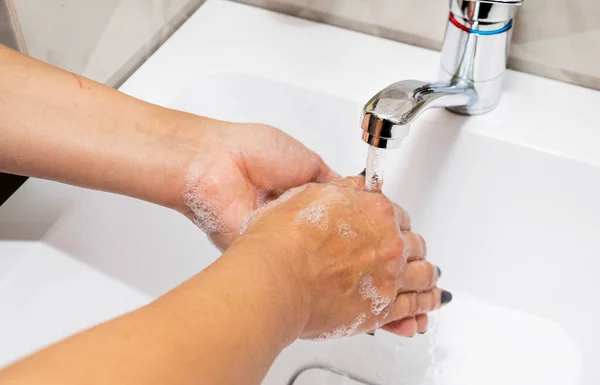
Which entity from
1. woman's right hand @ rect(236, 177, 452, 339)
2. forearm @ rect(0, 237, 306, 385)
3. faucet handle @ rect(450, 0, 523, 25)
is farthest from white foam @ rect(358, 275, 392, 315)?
faucet handle @ rect(450, 0, 523, 25)

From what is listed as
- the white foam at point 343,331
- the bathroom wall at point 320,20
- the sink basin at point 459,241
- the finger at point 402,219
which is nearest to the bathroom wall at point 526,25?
the bathroom wall at point 320,20

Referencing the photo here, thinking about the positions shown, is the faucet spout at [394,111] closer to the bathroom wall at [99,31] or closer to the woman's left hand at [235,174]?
the woman's left hand at [235,174]

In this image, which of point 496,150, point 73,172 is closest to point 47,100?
point 73,172

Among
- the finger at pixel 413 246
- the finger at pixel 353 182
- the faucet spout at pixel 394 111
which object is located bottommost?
the finger at pixel 413 246

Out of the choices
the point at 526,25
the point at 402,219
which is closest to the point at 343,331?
the point at 402,219

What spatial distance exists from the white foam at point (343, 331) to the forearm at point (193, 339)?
83 millimetres

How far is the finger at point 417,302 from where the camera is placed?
548 mm

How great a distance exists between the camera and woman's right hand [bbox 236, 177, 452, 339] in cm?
43

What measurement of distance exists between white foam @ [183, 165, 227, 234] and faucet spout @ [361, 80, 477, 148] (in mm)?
140

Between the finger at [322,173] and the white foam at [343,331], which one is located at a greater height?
the finger at [322,173]

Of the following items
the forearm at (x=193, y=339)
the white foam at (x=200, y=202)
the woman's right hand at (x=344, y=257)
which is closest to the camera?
the forearm at (x=193, y=339)

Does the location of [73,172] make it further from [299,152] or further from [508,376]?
[508,376]

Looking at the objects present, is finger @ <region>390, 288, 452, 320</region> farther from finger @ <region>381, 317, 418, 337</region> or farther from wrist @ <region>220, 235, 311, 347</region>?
wrist @ <region>220, 235, 311, 347</region>

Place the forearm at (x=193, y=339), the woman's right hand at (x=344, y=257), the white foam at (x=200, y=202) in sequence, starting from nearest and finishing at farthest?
the forearm at (x=193, y=339) → the woman's right hand at (x=344, y=257) → the white foam at (x=200, y=202)
